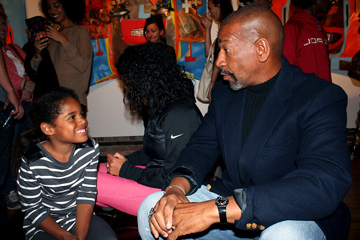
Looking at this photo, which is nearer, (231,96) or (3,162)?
(231,96)

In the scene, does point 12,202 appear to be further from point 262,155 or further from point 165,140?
point 262,155

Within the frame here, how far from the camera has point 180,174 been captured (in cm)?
141

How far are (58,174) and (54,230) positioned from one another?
12.4 inches

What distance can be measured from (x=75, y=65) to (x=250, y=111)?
2.05 meters

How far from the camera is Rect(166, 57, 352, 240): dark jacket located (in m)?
1.02

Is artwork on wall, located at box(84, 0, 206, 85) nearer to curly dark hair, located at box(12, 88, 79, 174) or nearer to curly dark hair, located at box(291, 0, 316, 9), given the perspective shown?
curly dark hair, located at box(291, 0, 316, 9)

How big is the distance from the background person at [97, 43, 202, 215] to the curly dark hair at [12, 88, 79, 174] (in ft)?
1.55

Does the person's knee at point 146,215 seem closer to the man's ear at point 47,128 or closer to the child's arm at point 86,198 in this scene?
the child's arm at point 86,198

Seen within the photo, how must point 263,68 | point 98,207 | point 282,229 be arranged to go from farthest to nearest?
point 98,207 < point 263,68 < point 282,229

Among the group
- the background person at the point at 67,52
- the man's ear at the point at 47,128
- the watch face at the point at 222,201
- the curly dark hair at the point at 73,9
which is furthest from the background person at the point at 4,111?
the watch face at the point at 222,201

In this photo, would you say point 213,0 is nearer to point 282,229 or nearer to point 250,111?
point 250,111

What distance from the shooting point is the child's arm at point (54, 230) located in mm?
1566

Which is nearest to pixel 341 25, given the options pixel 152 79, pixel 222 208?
pixel 152 79

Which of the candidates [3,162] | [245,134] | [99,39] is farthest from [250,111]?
[99,39]
